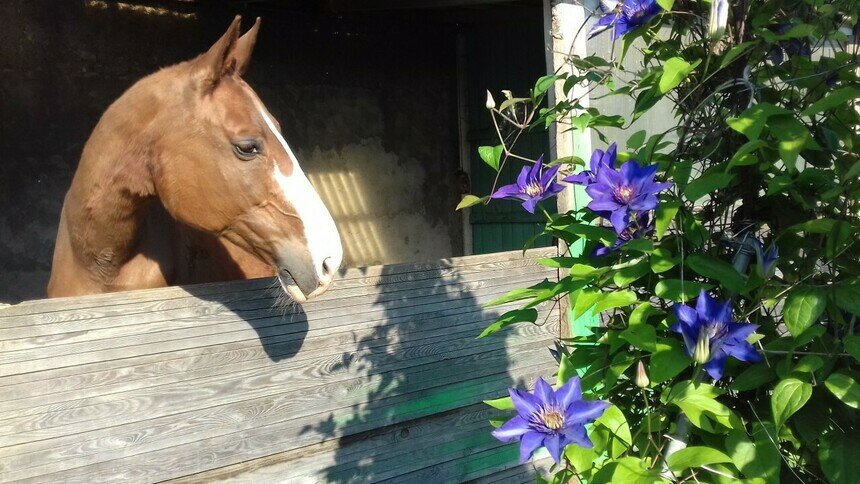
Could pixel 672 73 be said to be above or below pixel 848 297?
above

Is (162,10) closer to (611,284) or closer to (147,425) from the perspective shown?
(147,425)

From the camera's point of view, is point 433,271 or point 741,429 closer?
point 741,429

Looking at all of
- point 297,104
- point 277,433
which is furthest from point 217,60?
point 297,104

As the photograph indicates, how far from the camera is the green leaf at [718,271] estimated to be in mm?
1057

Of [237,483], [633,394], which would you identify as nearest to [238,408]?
[237,483]

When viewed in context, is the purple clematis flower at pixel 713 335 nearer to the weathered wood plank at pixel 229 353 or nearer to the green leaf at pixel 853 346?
the green leaf at pixel 853 346

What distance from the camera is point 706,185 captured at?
1.06 metres

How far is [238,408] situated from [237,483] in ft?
0.78

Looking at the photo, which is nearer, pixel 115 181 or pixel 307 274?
pixel 307 274

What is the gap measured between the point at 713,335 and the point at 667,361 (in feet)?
0.28

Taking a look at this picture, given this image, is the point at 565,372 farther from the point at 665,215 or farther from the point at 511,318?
the point at 665,215

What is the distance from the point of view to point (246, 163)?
228 centimetres

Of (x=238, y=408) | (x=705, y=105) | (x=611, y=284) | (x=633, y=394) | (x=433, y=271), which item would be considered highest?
(x=705, y=105)

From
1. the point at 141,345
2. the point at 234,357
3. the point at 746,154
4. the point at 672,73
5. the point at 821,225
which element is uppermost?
the point at 672,73
